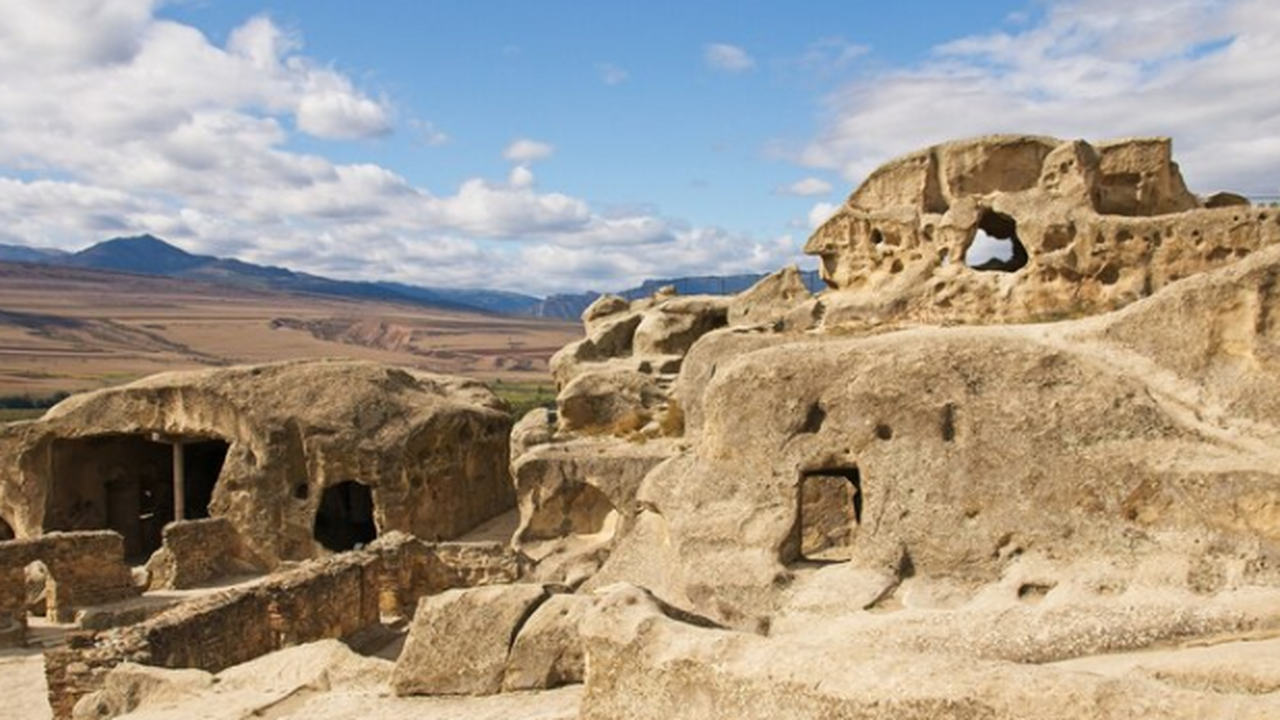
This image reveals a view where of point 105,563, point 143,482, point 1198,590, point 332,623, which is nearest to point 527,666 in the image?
point 1198,590

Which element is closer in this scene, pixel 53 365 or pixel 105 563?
pixel 105 563

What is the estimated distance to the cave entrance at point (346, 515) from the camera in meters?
25.2

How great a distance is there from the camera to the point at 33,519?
2338cm

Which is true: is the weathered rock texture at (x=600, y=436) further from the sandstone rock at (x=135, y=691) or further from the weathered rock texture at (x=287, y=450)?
the sandstone rock at (x=135, y=691)

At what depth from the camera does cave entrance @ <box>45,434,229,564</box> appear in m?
24.0

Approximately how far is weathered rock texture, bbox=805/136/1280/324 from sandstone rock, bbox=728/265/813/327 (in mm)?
1400

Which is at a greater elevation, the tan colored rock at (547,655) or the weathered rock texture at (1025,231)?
the weathered rock texture at (1025,231)

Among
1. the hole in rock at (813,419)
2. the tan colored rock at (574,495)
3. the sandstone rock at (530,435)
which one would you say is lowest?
the tan colored rock at (574,495)

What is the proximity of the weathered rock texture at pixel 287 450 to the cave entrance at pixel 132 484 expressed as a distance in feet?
0.14

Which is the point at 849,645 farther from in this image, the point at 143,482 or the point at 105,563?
the point at 143,482

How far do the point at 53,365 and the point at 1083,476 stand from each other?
12767 centimetres

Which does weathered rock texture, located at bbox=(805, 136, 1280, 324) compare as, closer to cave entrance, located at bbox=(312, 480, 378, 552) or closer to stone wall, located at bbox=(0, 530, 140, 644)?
cave entrance, located at bbox=(312, 480, 378, 552)

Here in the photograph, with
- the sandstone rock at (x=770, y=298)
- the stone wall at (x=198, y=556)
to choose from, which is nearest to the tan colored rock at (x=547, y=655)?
the stone wall at (x=198, y=556)

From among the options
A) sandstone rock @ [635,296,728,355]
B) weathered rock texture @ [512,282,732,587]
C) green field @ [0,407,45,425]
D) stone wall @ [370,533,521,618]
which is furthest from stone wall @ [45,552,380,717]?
green field @ [0,407,45,425]
